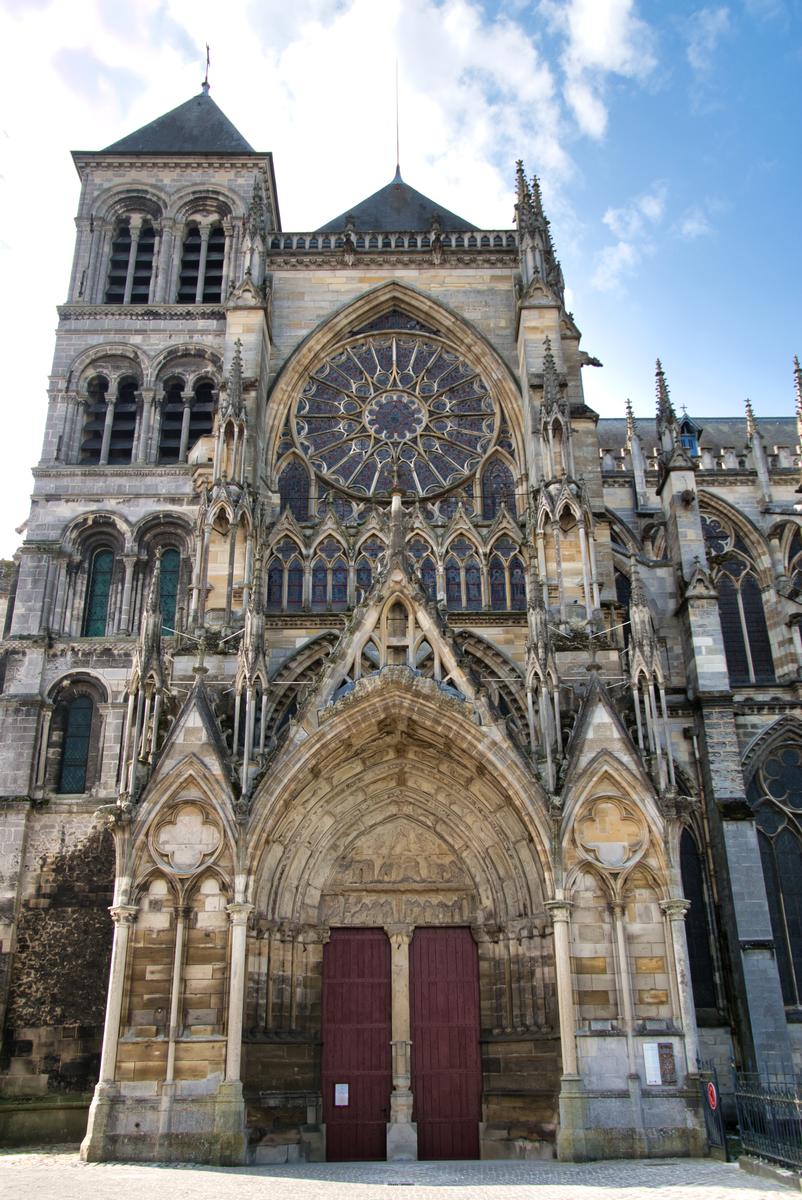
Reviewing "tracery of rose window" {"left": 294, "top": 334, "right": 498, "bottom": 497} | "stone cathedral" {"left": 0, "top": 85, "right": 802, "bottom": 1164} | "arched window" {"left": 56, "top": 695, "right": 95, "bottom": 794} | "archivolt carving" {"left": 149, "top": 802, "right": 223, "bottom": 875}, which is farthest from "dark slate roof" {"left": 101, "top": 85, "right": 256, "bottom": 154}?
"archivolt carving" {"left": 149, "top": 802, "right": 223, "bottom": 875}

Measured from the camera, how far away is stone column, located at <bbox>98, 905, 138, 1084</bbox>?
14.3 m

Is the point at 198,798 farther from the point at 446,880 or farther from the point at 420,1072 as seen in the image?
the point at 420,1072

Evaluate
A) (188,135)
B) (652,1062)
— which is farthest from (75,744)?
(188,135)

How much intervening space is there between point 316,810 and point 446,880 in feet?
8.04

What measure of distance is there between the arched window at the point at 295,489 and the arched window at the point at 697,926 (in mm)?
10058

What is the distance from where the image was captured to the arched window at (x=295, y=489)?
21.6 m

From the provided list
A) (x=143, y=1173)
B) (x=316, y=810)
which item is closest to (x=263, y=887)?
(x=316, y=810)

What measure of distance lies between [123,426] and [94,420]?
29.1 inches

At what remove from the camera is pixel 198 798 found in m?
15.6

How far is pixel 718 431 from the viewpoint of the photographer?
36.4 meters

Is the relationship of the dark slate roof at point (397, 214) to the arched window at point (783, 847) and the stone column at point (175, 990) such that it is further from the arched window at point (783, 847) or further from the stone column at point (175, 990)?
the stone column at point (175, 990)

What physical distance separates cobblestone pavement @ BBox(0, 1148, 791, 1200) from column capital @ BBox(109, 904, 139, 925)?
10.0 feet

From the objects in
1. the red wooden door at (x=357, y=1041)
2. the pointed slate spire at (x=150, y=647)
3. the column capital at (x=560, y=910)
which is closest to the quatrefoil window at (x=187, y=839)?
the pointed slate spire at (x=150, y=647)

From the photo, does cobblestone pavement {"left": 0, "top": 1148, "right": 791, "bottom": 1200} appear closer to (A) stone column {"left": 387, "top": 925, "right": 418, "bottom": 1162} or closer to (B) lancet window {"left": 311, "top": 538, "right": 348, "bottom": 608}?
(A) stone column {"left": 387, "top": 925, "right": 418, "bottom": 1162}
